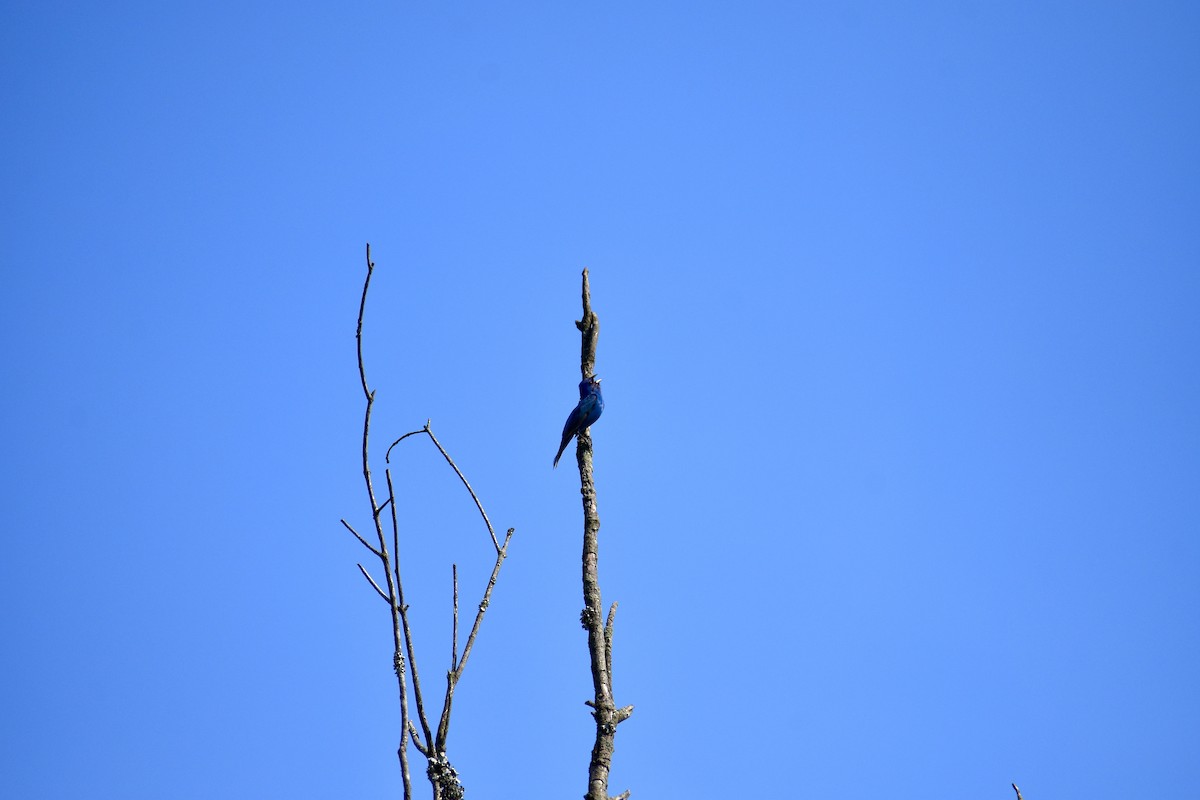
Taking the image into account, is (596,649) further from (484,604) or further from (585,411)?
(585,411)

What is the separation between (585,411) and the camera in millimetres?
7445

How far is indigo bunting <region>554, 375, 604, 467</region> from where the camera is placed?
7211mm

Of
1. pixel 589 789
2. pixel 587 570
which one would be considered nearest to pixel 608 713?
pixel 589 789

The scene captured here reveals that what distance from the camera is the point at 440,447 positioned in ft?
12.9

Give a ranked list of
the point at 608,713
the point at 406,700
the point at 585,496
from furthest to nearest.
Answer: the point at 585,496, the point at 608,713, the point at 406,700

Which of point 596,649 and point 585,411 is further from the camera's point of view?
point 585,411

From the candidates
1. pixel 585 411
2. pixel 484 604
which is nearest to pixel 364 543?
pixel 484 604

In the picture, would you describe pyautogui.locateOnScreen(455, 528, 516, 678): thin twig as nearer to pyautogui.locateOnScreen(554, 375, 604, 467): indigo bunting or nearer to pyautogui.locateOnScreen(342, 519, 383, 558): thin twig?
pyautogui.locateOnScreen(342, 519, 383, 558): thin twig

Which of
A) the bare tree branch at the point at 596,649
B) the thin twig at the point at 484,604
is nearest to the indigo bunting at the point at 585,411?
the bare tree branch at the point at 596,649

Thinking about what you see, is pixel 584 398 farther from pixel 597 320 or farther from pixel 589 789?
pixel 589 789

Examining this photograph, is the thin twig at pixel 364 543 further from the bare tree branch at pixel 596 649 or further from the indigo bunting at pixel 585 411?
the indigo bunting at pixel 585 411

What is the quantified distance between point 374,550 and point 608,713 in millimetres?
1596

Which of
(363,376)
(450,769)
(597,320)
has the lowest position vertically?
(450,769)

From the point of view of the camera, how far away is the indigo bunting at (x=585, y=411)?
7.21 metres
